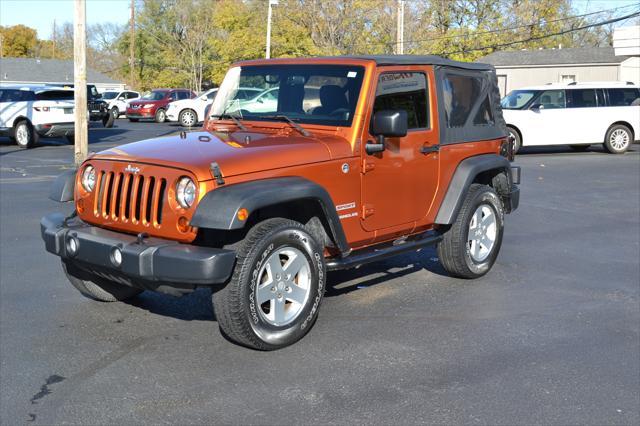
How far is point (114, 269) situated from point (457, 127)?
133 inches

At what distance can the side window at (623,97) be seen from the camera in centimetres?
2109

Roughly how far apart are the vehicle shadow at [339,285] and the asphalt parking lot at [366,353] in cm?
2

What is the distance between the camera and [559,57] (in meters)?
45.5

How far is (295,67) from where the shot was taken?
21.0 ft

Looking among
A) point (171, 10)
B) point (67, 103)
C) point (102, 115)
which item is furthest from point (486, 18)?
point (67, 103)

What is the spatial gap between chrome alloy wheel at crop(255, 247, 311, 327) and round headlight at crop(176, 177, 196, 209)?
64cm

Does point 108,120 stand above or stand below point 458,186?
above

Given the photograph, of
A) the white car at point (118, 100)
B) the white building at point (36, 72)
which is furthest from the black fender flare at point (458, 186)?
the white building at point (36, 72)

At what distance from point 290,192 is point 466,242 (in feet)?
8.05

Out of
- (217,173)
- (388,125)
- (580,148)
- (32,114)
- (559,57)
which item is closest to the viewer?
(217,173)

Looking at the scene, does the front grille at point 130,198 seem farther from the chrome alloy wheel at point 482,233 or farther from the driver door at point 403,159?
the chrome alloy wheel at point 482,233

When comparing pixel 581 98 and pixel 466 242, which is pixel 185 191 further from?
pixel 581 98

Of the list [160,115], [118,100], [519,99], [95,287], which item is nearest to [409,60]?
[95,287]

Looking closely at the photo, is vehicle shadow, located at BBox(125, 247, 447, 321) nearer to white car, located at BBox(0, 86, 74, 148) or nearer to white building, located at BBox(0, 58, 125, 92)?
white car, located at BBox(0, 86, 74, 148)
